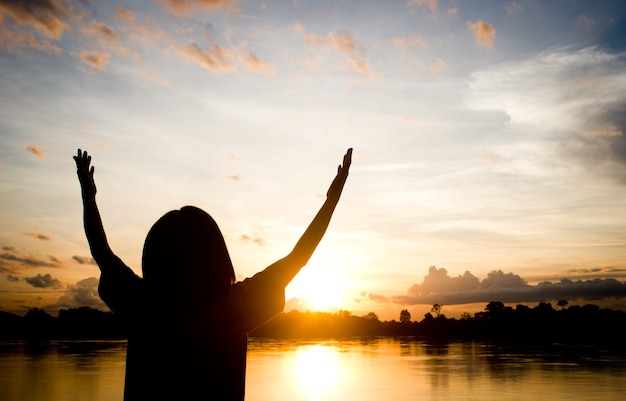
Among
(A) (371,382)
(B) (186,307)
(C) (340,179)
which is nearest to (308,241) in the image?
(C) (340,179)

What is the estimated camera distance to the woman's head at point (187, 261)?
1680 mm

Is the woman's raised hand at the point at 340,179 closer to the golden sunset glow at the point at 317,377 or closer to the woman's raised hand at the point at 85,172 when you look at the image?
the woman's raised hand at the point at 85,172

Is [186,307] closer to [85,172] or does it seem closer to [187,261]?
[187,261]

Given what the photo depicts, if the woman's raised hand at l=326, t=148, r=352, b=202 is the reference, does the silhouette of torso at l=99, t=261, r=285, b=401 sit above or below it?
below

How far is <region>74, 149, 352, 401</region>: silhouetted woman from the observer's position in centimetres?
168

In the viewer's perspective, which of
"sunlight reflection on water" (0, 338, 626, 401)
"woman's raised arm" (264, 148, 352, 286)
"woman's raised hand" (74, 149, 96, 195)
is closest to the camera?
"woman's raised arm" (264, 148, 352, 286)

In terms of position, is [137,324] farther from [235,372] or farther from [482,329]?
[482,329]

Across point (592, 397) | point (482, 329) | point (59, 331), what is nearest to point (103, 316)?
point (59, 331)

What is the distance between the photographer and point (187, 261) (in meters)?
1.68

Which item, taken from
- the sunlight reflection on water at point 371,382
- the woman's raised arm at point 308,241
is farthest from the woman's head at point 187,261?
the sunlight reflection on water at point 371,382

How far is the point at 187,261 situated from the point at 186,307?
0.55 feet

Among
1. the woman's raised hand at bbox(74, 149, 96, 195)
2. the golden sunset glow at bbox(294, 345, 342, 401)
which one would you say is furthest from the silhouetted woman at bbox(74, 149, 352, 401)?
the golden sunset glow at bbox(294, 345, 342, 401)

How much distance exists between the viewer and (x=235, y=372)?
1.76 meters

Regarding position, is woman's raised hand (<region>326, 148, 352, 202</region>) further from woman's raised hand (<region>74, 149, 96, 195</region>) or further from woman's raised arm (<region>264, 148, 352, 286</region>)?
woman's raised hand (<region>74, 149, 96, 195</region>)
